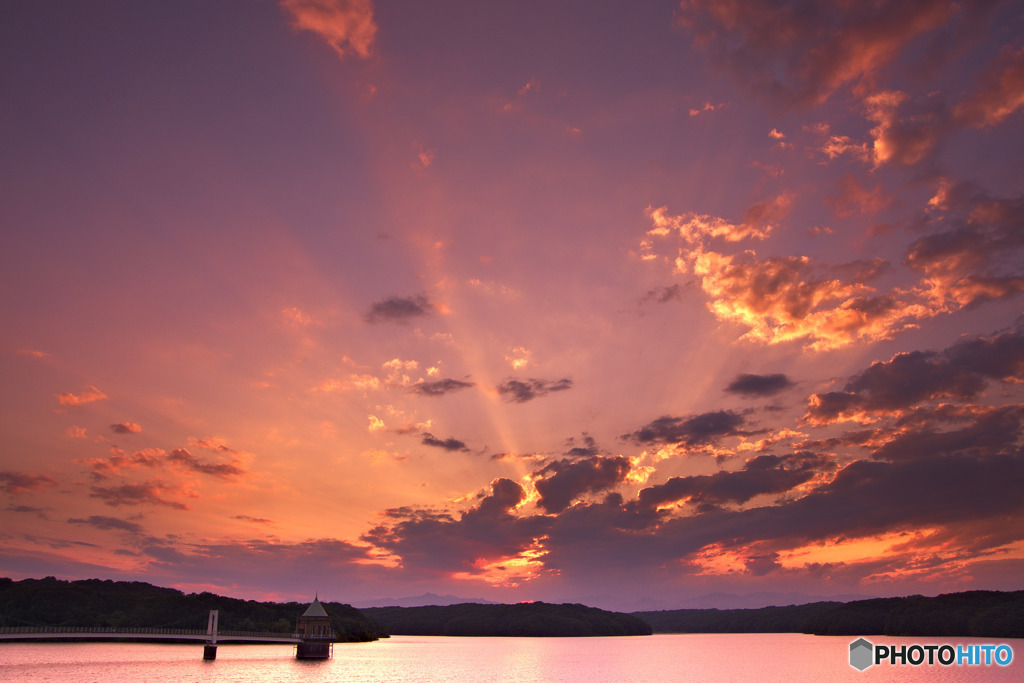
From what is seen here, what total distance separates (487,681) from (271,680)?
38.5 metres

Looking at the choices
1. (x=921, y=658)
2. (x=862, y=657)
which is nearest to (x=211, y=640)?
(x=862, y=657)

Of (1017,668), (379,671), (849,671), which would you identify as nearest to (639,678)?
(849,671)

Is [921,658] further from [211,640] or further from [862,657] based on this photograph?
[211,640]

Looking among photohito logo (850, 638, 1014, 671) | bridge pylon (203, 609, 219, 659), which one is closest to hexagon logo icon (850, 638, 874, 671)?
photohito logo (850, 638, 1014, 671)

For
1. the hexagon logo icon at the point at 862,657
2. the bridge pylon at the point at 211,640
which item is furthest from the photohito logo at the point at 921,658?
the bridge pylon at the point at 211,640

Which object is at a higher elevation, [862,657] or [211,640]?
[211,640]

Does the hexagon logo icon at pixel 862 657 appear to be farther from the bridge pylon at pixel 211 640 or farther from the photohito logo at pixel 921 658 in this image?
the bridge pylon at pixel 211 640

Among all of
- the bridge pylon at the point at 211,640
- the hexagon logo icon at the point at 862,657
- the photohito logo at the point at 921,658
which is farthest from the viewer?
the photohito logo at the point at 921,658

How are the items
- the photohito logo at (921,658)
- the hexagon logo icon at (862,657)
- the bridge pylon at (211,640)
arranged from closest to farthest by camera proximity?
the bridge pylon at (211,640) < the hexagon logo icon at (862,657) < the photohito logo at (921,658)

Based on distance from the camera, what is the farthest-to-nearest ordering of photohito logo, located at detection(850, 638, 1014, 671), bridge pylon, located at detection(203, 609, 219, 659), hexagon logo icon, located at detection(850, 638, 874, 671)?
1. photohito logo, located at detection(850, 638, 1014, 671)
2. hexagon logo icon, located at detection(850, 638, 874, 671)
3. bridge pylon, located at detection(203, 609, 219, 659)

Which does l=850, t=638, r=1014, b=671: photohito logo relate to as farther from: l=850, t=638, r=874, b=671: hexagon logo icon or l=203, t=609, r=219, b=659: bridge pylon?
l=203, t=609, r=219, b=659: bridge pylon

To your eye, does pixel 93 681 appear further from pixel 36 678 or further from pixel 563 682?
pixel 563 682

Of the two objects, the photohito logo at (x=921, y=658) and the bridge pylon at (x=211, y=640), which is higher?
the bridge pylon at (x=211, y=640)

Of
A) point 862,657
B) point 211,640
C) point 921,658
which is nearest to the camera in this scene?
point 211,640
